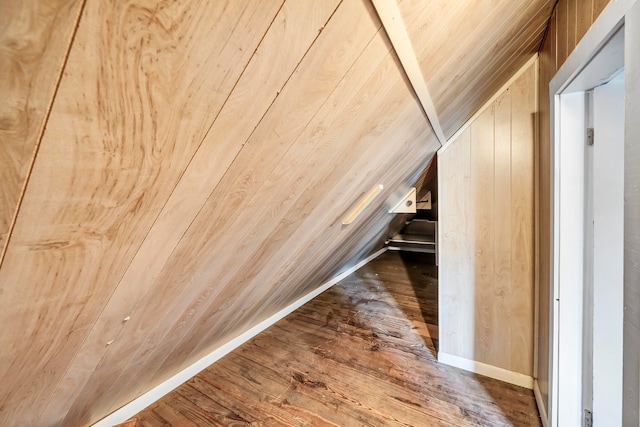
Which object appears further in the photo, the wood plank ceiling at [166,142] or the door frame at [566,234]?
the door frame at [566,234]

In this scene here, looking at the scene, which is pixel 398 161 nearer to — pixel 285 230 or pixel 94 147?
pixel 285 230

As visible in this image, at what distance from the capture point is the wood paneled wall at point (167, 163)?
1.28 feet

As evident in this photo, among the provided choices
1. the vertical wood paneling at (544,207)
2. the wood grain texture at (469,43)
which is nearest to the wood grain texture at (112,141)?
the wood grain texture at (469,43)

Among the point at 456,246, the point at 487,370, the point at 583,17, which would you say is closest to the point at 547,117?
the point at 583,17

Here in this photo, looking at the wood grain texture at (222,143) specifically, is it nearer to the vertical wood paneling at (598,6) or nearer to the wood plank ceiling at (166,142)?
the wood plank ceiling at (166,142)

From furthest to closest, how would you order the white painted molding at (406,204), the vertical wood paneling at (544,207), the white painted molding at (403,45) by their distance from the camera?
the white painted molding at (406,204)
the vertical wood paneling at (544,207)
the white painted molding at (403,45)

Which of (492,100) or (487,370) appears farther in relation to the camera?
(487,370)

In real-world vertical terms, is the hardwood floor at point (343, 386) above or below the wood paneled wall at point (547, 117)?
below

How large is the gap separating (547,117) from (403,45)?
41.6 inches

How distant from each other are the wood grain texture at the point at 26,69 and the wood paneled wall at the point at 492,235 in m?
1.87

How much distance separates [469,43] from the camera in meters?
0.90

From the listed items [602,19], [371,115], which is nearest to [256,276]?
[371,115]

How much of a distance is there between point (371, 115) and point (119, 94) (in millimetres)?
736

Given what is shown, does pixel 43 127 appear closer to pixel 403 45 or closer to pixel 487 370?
pixel 403 45
